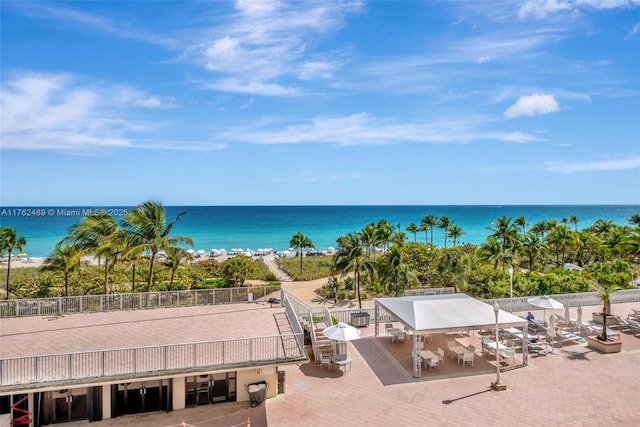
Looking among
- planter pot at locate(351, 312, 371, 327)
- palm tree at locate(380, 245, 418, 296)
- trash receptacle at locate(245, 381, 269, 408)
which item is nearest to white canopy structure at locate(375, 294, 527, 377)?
planter pot at locate(351, 312, 371, 327)

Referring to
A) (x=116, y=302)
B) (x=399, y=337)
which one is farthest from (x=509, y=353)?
(x=116, y=302)

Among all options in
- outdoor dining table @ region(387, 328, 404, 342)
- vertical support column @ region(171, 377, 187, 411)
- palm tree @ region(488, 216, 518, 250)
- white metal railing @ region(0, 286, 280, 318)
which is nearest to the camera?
vertical support column @ region(171, 377, 187, 411)

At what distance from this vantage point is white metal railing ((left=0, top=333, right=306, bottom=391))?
454 inches

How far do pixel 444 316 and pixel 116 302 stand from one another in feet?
46.7

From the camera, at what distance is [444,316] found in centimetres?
1605

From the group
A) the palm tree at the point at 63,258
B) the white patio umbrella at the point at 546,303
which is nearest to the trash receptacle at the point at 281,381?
the white patio umbrella at the point at 546,303

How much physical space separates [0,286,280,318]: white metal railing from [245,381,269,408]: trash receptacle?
Answer: 6914 millimetres

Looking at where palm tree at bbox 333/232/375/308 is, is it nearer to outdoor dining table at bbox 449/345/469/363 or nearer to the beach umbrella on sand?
outdoor dining table at bbox 449/345/469/363

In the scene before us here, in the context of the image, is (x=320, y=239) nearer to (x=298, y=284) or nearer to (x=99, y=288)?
(x=298, y=284)

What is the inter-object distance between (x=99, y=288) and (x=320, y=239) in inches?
3386

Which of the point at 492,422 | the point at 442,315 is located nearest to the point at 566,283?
the point at 442,315

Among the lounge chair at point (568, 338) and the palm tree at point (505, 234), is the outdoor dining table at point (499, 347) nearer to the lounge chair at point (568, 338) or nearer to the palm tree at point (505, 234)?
the lounge chair at point (568, 338)

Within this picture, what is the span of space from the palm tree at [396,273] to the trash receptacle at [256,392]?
49.8 ft

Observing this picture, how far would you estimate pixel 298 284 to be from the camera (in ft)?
133
